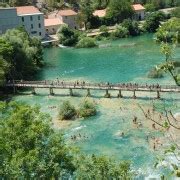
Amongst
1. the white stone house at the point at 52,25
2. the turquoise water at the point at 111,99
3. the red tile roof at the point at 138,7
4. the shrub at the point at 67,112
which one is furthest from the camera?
the red tile roof at the point at 138,7

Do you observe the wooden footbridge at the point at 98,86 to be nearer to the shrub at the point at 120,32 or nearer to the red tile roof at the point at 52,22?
the shrub at the point at 120,32

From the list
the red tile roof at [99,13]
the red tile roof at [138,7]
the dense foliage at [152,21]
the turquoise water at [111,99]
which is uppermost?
the red tile roof at [138,7]

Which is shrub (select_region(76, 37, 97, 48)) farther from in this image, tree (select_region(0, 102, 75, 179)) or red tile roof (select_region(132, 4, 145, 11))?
tree (select_region(0, 102, 75, 179))

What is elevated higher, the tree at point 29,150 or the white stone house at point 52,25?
the tree at point 29,150

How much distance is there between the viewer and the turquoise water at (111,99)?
3469cm

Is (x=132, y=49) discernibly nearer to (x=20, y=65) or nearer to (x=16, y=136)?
(x=20, y=65)

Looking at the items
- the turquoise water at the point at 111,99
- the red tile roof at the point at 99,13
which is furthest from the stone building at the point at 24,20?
the red tile roof at the point at 99,13

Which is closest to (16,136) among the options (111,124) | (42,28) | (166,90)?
(111,124)

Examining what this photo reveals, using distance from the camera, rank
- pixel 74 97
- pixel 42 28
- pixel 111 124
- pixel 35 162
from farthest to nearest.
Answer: pixel 42 28 < pixel 74 97 < pixel 111 124 < pixel 35 162

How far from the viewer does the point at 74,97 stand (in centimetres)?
4975

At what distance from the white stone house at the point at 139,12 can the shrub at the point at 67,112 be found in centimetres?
6632

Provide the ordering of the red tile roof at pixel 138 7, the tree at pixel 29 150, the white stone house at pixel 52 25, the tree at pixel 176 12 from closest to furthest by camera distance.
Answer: the tree at pixel 29 150 → the white stone house at pixel 52 25 → the tree at pixel 176 12 → the red tile roof at pixel 138 7

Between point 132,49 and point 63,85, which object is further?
point 132,49

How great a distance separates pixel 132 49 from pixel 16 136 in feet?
188
